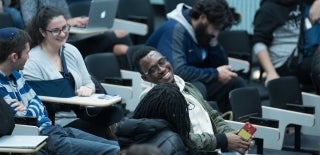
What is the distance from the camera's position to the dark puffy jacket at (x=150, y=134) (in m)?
4.12

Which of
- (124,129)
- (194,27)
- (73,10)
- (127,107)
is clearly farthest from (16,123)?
(73,10)

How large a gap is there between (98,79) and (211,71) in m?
0.88

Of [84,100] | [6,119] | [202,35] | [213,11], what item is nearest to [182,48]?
[202,35]

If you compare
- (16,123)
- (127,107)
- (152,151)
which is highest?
(152,151)

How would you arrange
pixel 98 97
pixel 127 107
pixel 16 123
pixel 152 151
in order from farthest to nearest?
1. pixel 127 107
2. pixel 98 97
3. pixel 16 123
4. pixel 152 151

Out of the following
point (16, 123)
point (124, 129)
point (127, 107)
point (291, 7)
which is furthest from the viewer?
point (291, 7)

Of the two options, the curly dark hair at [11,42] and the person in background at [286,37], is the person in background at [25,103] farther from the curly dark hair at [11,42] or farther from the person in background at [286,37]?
the person in background at [286,37]

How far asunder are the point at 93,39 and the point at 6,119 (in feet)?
8.88

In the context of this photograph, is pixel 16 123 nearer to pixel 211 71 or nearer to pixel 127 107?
pixel 127 107

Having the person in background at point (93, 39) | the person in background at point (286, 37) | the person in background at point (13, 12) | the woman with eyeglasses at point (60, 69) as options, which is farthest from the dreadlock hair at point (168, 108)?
the person in background at point (286, 37)

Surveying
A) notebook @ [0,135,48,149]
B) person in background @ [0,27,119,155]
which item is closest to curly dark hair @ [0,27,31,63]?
person in background @ [0,27,119,155]

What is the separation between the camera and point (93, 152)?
495 cm

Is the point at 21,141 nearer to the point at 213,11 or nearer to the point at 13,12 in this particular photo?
the point at 213,11

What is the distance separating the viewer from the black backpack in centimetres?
455
